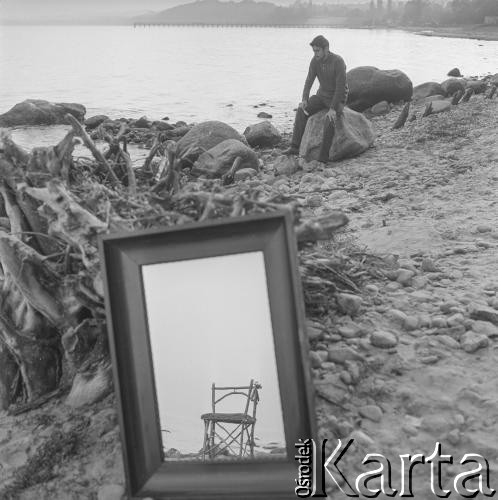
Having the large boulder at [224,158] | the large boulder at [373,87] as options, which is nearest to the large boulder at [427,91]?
the large boulder at [373,87]

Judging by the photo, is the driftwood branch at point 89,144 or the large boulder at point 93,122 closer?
the driftwood branch at point 89,144

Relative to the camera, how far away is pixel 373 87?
15.2 metres

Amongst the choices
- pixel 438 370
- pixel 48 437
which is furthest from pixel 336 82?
pixel 48 437

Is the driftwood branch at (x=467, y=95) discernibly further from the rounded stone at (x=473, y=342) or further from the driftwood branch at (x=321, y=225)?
the driftwood branch at (x=321, y=225)

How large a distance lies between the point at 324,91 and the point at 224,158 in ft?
5.84

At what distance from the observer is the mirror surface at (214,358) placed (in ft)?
8.39

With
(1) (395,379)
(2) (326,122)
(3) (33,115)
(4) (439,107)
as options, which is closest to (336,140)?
(2) (326,122)

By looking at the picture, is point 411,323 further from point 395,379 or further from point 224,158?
point 224,158

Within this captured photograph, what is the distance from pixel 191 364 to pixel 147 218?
0.70 metres

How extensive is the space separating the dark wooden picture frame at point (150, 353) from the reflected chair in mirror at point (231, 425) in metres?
0.10

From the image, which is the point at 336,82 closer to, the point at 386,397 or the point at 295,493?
the point at 386,397

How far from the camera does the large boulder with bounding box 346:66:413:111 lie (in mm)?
14969

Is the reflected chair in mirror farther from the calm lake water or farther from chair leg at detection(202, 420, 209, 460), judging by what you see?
the calm lake water

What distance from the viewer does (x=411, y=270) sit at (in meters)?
4.63
